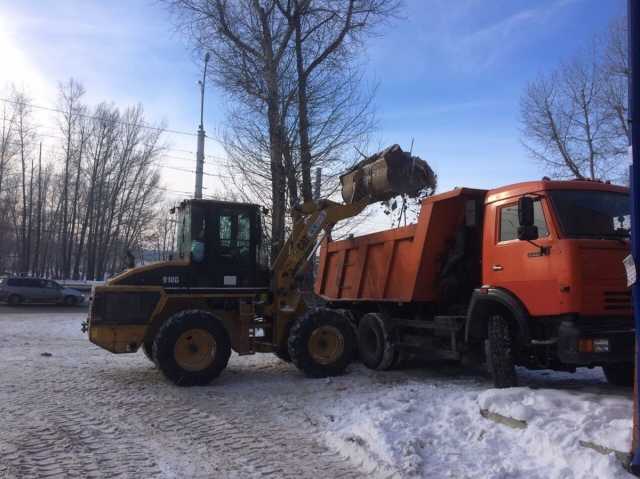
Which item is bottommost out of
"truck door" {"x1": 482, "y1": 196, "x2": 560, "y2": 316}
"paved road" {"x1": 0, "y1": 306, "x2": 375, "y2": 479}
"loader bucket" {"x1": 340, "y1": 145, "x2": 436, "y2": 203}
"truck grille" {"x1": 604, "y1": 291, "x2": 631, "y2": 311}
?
"paved road" {"x1": 0, "y1": 306, "x2": 375, "y2": 479}

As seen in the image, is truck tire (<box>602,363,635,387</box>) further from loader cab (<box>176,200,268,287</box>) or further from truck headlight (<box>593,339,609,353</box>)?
loader cab (<box>176,200,268,287</box>)

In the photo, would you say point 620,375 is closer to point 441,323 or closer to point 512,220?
point 441,323

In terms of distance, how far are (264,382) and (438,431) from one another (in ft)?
13.9

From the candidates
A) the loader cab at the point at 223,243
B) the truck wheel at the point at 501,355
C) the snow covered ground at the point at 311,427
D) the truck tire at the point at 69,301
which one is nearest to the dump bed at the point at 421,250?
the snow covered ground at the point at 311,427

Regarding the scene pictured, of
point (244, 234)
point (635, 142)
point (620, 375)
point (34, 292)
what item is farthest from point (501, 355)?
point (34, 292)

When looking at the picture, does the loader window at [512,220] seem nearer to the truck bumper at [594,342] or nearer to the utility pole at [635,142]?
the truck bumper at [594,342]

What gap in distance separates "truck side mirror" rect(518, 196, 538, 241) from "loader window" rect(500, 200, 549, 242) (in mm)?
268

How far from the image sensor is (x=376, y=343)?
36.0 feet

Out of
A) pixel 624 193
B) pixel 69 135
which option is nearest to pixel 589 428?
pixel 624 193

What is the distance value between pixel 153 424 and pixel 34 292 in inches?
1039

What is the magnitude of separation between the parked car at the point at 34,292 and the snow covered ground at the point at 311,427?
22.0m

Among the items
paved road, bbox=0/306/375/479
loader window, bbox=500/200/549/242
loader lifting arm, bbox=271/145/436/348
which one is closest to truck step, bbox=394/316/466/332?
loader window, bbox=500/200/549/242

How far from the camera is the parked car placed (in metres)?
30.1

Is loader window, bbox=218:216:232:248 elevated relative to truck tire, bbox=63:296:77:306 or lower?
elevated
